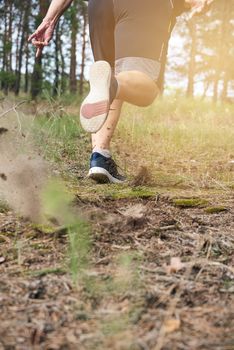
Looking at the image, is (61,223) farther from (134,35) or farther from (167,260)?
(134,35)

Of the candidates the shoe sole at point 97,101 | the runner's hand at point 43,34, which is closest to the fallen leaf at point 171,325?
the shoe sole at point 97,101

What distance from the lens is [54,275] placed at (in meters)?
1.22

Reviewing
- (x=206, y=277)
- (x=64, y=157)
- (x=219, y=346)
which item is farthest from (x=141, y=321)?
(x=64, y=157)

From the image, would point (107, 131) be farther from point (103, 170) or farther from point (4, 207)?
Result: point (4, 207)

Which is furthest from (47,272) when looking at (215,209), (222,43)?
(222,43)

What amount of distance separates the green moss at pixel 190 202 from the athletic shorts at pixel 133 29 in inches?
41.4

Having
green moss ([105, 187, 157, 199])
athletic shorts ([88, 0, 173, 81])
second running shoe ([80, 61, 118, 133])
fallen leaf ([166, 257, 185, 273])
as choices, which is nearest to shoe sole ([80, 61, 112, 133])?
second running shoe ([80, 61, 118, 133])

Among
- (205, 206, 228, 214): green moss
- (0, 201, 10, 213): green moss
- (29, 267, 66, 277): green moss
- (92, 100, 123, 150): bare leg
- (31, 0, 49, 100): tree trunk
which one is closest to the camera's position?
(29, 267, 66, 277): green moss

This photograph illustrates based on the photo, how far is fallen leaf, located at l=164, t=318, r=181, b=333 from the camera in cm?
92

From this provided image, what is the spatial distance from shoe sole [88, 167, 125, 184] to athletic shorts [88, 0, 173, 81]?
0.69 m

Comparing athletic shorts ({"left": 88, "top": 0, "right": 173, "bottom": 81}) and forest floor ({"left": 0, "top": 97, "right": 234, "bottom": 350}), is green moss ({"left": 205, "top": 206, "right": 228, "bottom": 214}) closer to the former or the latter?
forest floor ({"left": 0, "top": 97, "right": 234, "bottom": 350})

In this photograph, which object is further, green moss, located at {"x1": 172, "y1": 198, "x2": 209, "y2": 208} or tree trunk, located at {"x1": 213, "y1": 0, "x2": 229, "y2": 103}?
tree trunk, located at {"x1": 213, "y1": 0, "x2": 229, "y2": 103}

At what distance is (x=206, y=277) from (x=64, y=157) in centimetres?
278

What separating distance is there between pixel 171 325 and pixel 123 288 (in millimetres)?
203
